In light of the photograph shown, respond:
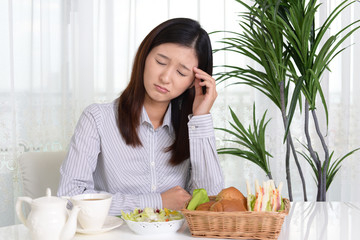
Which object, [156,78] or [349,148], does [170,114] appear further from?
[349,148]

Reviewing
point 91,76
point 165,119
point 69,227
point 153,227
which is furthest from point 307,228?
point 91,76

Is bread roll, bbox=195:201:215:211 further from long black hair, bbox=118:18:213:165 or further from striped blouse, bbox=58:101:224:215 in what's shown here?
long black hair, bbox=118:18:213:165

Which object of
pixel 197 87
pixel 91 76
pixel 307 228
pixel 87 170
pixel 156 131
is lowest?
pixel 307 228

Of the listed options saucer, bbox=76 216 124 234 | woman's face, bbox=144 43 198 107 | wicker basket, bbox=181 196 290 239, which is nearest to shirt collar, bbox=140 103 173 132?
woman's face, bbox=144 43 198 107

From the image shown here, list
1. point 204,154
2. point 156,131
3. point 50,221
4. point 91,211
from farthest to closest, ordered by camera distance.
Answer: point 156,131
point 204,154
point 91,211
point 50,221

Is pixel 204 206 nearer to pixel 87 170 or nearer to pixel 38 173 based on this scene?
pixel 87 170

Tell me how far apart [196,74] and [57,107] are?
5.31 ft

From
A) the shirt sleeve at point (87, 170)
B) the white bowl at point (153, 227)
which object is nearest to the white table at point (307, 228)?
the white bowl at point (153, 227)

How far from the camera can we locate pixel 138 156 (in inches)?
67.5

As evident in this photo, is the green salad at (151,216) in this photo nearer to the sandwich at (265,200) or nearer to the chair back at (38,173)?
the sandwich at (265,200)

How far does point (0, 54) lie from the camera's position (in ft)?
9.50

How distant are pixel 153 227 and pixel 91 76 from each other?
2.11 metres

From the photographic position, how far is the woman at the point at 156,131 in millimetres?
1621

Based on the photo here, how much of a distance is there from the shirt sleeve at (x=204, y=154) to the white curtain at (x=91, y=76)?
145 cm
